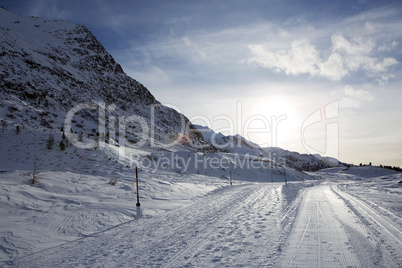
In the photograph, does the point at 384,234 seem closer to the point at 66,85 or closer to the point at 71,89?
the point at 71,89

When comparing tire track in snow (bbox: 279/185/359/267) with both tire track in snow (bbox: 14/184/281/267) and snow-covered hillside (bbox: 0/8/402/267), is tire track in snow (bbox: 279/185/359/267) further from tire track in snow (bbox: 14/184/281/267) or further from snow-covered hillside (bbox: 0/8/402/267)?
tire track in snow (bbox: 14/184/281/267)

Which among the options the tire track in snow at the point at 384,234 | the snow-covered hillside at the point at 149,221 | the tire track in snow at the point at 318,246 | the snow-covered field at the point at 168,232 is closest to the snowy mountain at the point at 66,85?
the snow-covered hillside at the point at 149,221

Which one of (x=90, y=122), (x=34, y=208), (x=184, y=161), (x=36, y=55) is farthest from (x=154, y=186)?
(x=36, y=55)

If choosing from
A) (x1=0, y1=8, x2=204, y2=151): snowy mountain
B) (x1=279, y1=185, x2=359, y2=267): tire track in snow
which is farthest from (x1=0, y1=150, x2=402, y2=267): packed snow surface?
(x1=0, y1=8, x2=204, y2=151): snowy mountain

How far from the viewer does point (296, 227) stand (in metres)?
6.11

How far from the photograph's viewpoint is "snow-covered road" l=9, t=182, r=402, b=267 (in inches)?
160

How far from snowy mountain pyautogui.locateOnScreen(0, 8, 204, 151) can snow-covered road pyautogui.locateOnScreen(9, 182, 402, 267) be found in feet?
68.6

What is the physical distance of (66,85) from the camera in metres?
45.8

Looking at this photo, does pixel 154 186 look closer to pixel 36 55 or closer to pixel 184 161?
pixel 184 161

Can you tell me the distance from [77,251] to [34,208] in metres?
3.83

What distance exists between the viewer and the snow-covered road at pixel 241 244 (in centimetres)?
407

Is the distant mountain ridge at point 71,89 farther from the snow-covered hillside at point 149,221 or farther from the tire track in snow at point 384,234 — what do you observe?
the tire track in snow at point 384,234

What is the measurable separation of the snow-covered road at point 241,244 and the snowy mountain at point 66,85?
68.6 feet

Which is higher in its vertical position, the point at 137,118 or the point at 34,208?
the point at 137,118
